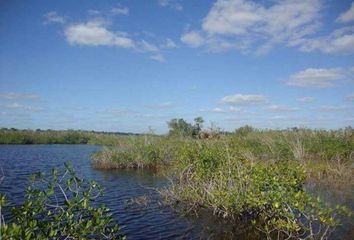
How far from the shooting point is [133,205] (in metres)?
16.8

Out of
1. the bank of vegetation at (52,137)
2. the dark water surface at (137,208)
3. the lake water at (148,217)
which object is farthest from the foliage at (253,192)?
the bank of vegetation at (52,137)

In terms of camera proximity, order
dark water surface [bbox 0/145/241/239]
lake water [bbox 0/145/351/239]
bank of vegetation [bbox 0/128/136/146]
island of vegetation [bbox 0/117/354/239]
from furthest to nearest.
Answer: bank of vegetation [bbox 0/128/136/146] → dark water surface [bbox 0/145/241/239] → lake water [bbox 0/145/351/239] → island of vegetation [bbox 0/117/354/239]

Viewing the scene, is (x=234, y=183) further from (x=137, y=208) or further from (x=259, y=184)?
(x=137, y=208)

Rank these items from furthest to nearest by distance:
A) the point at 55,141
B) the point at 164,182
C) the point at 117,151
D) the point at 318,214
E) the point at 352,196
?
1. the point at 55,141
2. the point at 117,151
3. the point at 164,182
4. the point at 352,196
5. the point at 318,214

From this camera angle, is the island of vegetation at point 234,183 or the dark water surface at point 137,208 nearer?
the island of vegetation at point 234,183

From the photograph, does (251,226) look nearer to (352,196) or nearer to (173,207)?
(173,207)

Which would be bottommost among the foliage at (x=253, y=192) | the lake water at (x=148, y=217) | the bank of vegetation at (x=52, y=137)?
the lake water at (x=148, y=217)

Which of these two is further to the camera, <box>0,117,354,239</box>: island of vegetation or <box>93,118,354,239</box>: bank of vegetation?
<box>93,118,354,239</box>: bank of vegetation

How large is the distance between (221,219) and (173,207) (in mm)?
2784

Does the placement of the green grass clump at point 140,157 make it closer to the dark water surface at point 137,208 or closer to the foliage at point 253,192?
the dark water surface at point 137,208

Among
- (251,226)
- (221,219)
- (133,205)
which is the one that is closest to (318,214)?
(251,226)

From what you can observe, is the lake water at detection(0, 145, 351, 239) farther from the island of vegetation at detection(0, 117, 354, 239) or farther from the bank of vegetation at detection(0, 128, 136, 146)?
the bank of vegetation at detection(0, 128, 136, 146)

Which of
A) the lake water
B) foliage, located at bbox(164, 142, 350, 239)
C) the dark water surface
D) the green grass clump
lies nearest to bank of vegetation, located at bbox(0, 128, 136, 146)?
the green grass clump

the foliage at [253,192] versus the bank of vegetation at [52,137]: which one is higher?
the bank of vegetation at [52,137]
